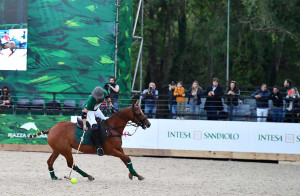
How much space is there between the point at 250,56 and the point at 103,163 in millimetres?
18546

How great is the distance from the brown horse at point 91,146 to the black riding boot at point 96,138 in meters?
0.18

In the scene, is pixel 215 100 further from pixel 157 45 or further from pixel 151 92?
pixel 157 45

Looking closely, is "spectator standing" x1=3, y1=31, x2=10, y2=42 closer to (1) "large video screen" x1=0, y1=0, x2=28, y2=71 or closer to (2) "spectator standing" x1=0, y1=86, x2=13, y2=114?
(1) "large video screen" x1=0, y1=0, x2=28, y2=71

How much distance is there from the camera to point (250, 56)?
1363 inches

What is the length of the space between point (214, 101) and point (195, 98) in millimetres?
819

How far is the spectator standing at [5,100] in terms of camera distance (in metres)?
21.3

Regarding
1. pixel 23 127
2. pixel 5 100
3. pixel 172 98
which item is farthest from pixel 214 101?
pixel 5 100

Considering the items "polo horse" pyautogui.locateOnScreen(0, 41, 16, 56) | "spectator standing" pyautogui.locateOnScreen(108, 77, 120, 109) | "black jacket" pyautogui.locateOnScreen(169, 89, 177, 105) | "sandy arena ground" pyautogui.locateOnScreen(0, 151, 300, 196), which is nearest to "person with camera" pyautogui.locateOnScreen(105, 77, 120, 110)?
"spectator standing" pyautogui.locateOnScreen(108, 77, 120, 109)

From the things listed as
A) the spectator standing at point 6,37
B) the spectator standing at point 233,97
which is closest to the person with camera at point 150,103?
the spectator standing at point 233,97

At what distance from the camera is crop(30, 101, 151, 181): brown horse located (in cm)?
1402

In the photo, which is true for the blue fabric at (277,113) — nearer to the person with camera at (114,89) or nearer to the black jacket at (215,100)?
the black jacket at (215,100)

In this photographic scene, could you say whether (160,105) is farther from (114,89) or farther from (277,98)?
(277,98)

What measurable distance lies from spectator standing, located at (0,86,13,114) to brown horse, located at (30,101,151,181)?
294 inches

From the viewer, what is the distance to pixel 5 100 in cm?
2152
